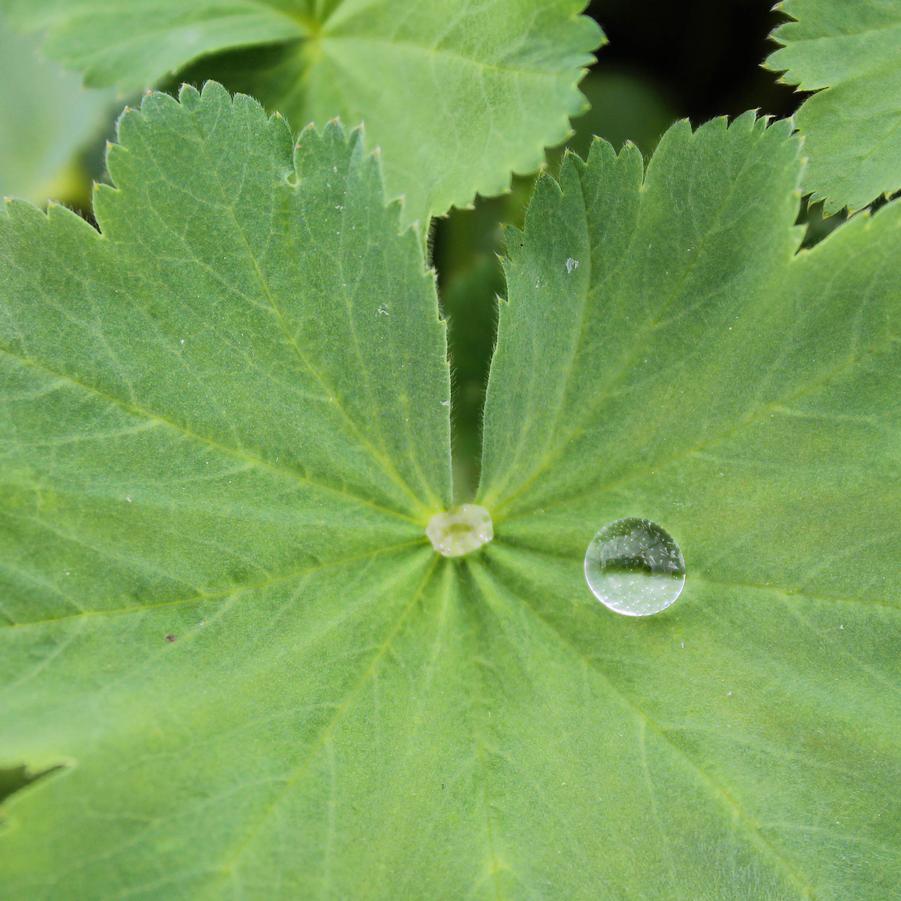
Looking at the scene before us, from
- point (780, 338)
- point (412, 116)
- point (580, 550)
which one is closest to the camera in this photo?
point (780, 338)

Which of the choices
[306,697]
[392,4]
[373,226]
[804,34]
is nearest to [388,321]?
[373,226]

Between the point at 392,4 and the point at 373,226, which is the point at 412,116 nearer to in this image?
the point at 392,4

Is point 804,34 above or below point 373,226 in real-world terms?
above

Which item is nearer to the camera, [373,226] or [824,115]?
[373,226]

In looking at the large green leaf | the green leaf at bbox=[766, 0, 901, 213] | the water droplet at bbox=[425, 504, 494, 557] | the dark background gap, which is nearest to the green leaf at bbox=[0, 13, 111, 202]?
the dark background gap

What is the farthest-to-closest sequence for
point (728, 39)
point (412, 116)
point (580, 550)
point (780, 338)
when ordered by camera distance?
point (728, 39), point (412, 116), point (580, 550), point (780, 338)

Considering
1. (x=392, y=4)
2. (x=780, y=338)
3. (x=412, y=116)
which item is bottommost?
(x=780, y=338)

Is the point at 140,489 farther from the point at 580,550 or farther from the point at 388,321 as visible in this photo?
the point at 580,550
